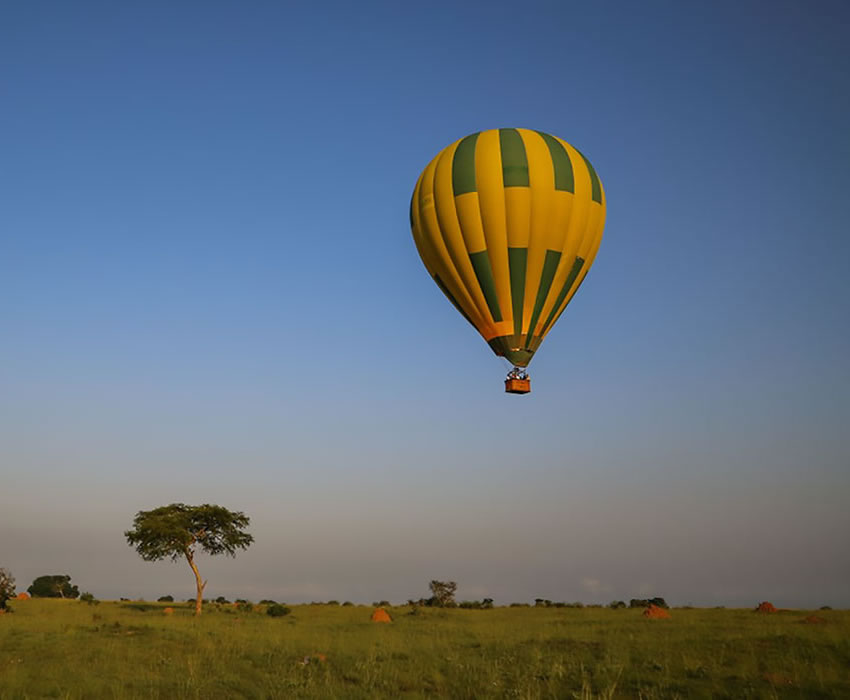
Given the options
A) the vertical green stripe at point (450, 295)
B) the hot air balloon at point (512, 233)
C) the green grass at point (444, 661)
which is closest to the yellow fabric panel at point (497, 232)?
the hot air balloon at point (512, 233)

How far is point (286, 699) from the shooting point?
14.6 metres

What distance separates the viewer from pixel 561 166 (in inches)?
1094

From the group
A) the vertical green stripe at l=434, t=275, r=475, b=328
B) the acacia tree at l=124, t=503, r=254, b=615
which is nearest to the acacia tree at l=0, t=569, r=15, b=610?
the acacia tree at l=124, t=503, r=254, b=615

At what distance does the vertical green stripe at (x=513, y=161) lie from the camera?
2706cm

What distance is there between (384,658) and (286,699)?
606cm

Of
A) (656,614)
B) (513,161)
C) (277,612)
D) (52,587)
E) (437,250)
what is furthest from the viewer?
(52,587)

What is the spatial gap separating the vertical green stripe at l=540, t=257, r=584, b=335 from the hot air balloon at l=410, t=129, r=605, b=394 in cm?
4

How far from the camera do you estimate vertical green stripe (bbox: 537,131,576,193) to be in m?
27.4

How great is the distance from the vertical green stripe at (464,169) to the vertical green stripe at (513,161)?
1131 mm

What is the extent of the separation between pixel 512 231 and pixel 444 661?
14.6 m

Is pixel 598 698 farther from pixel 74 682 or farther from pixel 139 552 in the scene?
pixel 139 552

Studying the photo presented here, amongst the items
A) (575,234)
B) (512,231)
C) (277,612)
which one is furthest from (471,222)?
(277,612)

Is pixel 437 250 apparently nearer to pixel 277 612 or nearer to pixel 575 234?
pixel 575 234

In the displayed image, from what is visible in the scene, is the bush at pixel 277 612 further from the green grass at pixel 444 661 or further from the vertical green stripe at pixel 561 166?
the vertical green stripe at pixel 561 166
